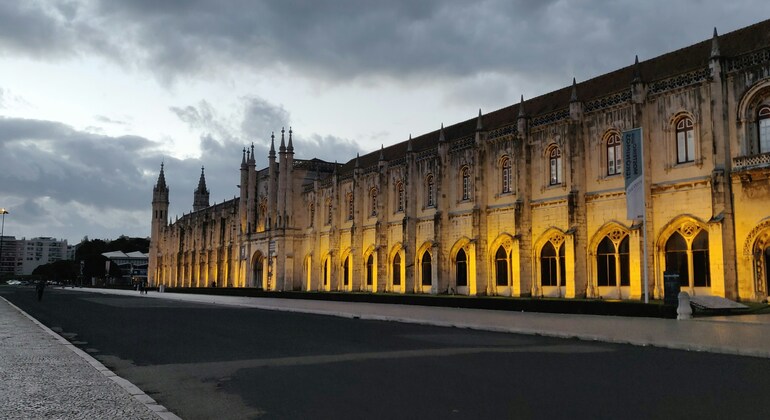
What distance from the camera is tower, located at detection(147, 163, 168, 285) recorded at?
112125 mm

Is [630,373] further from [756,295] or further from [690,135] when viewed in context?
[690,135]

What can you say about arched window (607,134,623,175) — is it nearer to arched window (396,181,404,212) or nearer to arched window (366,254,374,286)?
arched window (396,181,404,212)

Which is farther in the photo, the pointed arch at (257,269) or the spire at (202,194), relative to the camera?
the spire at (202,194)

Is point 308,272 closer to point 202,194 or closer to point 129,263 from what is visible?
point 202,194

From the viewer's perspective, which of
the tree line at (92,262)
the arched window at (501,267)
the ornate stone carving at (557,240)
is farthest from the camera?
the tree line at (92,262)

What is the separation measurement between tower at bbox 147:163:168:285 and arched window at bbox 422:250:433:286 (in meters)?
78.5

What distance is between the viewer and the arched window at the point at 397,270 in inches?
1876

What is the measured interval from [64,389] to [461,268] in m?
34.0

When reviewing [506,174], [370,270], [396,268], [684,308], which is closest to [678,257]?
[684,308]

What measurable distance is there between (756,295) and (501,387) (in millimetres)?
21280

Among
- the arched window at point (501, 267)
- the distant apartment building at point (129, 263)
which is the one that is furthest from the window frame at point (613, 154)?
the distant apartment building at point (129, 263)

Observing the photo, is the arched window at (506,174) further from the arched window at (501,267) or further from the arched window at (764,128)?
the arched window at (764,128)

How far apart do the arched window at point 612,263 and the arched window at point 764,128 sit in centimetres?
757

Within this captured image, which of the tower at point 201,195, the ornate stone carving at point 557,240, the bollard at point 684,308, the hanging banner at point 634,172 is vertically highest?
the tower at point 201,195
